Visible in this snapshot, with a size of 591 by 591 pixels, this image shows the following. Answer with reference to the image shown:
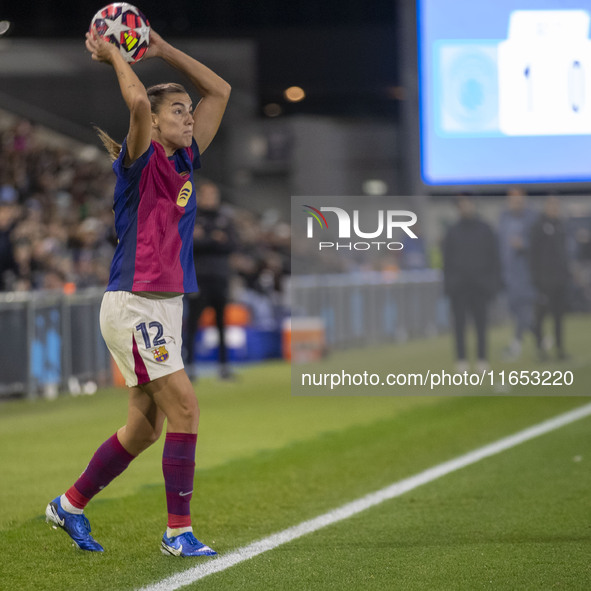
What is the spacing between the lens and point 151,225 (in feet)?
14.1

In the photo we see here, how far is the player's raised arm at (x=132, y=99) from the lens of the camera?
4012mm

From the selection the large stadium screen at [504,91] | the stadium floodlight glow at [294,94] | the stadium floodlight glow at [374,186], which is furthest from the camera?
the stadium floodlight glow at [374,186]

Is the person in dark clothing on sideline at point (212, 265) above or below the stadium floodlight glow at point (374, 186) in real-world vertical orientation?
below

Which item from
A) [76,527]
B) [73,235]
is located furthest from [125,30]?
[73,235]

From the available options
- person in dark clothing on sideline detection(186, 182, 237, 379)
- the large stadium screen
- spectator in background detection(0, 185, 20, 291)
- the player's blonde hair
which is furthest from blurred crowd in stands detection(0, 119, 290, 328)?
the player's blonde hair

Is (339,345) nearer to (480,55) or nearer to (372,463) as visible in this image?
(480,55)

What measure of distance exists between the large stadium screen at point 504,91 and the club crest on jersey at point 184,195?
6.29 metres

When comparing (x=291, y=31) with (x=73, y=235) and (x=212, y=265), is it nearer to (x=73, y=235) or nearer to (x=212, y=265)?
(x=73, y=235)

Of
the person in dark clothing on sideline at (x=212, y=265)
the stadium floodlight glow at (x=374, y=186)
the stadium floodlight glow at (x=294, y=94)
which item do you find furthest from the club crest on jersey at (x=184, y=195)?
the stadium floodlight glow at (x=374, y=186)

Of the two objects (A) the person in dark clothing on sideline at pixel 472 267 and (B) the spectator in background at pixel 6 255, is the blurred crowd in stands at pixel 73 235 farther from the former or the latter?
(A) the person in dark clothing on sideline at pixel 472 267

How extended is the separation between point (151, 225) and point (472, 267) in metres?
7.73

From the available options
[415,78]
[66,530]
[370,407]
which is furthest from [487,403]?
[66,530]

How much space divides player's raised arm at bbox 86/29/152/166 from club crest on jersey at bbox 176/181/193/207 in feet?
0.92

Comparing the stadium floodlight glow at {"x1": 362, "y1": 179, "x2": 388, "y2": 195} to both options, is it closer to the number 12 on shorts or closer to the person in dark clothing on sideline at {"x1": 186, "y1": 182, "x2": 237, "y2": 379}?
the person in dark clothing on sideline at {"x1": 186, "y1": 182, "x2": 237, "y2": 379}
